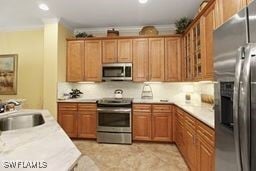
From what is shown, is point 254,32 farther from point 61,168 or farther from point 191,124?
point 191,124

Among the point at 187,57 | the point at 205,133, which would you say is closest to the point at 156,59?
the point at 187,57

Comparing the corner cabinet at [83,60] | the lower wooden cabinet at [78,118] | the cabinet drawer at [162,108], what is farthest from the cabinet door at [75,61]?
the cabinet drawer at [162,108]

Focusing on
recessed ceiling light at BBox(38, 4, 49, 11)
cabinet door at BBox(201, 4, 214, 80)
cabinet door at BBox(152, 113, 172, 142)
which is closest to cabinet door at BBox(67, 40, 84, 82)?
recessed ceiling light at BBox(38, 4, 49, 11)

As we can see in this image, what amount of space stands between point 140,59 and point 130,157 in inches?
87.1

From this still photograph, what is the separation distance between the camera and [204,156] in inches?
81.7

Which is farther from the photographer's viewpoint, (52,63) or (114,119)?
(52,63)

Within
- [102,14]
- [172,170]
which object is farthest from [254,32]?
[102,14]

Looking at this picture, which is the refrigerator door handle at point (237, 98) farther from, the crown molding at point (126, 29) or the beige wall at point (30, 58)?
the beige wall at point (30, 58)

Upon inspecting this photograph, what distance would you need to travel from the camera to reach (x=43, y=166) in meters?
0.90

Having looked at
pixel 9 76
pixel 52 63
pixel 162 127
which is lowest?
pixel 162 127

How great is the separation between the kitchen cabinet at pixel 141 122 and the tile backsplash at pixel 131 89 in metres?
0.70

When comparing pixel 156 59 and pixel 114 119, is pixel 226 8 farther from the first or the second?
pixel 114 119

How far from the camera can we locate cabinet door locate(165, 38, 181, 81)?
453 centimetres

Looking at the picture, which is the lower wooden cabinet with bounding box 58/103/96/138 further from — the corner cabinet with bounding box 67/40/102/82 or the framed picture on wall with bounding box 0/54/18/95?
the framed picture on wall with bounding box 0/54/18/95
